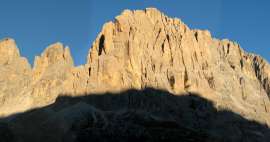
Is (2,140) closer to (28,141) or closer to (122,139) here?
(28,141)

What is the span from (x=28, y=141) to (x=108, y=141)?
25.0 metres

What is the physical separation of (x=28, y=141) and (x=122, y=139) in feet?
96.0

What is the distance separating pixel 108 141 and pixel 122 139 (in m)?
4.65

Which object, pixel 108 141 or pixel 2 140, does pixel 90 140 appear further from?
pixel 2 140

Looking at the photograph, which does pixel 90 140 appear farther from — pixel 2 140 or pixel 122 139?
pixel 2 140

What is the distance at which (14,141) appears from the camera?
198 metres

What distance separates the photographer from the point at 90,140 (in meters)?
198

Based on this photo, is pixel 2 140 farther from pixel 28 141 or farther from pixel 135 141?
pixel 135 141

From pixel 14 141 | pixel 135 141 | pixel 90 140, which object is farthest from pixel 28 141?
pixel 135 141

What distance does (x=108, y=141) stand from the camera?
198 meters

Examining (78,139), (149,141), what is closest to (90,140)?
(78,139)

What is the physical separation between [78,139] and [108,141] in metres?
9.34

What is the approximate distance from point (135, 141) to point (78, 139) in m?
17.7

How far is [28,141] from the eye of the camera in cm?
19962
